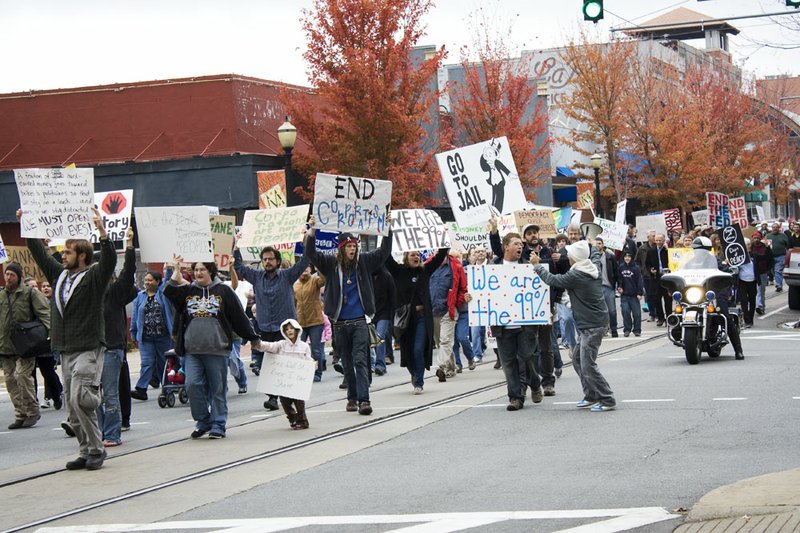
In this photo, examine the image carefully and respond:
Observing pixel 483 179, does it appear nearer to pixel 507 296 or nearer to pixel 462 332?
pixel 462 332

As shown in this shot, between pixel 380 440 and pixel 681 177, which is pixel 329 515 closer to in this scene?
pixel 380 440

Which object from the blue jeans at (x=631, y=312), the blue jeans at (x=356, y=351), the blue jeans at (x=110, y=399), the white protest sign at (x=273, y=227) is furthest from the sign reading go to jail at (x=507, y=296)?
the blue jeans at (x=631, y=312)

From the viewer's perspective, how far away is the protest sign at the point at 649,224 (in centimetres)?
3238

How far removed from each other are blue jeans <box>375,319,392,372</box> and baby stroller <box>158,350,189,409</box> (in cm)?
321

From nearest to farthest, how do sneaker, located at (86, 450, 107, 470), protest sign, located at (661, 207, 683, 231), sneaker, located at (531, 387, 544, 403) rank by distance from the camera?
sneaker, located at (86, 450, 107, 470)
sneaker, located at (531, 387, 544, 403)
protest sign, located at (661, 207, 683, 231)

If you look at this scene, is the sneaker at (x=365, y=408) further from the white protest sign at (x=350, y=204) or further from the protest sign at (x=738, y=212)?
the protest sign at (x=738, y=212)

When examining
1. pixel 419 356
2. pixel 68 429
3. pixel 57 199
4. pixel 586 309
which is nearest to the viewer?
pixel 57 199

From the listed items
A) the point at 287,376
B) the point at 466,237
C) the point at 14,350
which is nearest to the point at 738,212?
the point at 466,237

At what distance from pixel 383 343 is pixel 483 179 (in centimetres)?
334

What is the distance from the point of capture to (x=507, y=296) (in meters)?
13.9

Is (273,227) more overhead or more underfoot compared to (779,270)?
more overhead

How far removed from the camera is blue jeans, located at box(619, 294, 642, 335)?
23.7m

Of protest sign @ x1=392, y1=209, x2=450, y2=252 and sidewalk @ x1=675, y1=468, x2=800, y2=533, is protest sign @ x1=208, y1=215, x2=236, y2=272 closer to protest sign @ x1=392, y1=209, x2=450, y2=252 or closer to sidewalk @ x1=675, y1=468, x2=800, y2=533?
protest sign @ x1=392, y1=209, x2=450, y2=252

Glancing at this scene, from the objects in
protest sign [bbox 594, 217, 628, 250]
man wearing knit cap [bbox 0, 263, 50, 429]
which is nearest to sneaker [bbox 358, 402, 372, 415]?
man wearing knit cap [bbox 0, 263, 50, 429]
